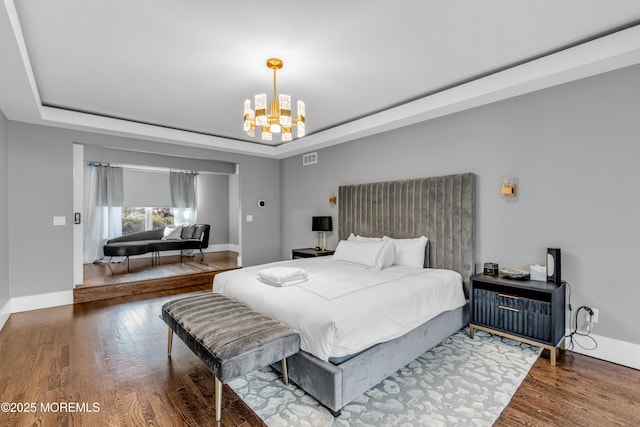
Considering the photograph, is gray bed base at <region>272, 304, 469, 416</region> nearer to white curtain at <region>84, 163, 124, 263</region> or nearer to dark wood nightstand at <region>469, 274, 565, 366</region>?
dark wood nightstand at <region>469, 274, 565, 366</region>

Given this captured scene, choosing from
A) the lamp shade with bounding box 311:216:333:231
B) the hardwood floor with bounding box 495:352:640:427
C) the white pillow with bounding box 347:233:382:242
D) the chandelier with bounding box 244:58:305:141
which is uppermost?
the chandelier with bounding box 244:58:305:141

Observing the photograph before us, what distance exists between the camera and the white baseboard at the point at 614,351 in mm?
2541

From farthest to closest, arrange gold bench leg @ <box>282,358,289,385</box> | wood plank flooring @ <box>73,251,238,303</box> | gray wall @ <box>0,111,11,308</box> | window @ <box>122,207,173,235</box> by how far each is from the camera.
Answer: window @ <box>122,207,173,235</box>, wood plank flooring @ <box>73,251,238,303</box>, gray wall @ <box>0,111,11,308</box>, gold bench leg @ <box>282,358,289,385</box>

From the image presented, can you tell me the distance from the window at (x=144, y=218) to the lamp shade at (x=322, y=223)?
196 inches

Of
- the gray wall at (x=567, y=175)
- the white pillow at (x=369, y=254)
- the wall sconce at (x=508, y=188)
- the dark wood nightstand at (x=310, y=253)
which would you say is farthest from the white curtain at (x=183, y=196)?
the wall sconce at (x=508, y=188)

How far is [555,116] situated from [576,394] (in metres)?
2.42

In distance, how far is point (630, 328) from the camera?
256 cm

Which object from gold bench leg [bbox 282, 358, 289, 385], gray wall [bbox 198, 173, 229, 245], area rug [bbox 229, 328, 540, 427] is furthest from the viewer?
gray wall [bbox 198, 173, 229, 245]

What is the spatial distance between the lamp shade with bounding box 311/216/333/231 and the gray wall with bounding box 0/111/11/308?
13.3 ft

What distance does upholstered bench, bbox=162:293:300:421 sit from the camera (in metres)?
1.81

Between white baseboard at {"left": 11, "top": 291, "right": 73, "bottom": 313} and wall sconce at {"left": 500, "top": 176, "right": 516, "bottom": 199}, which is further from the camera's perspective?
white baseboard at {"left": 11, "top": 291, "right": 73, "bottom": 313}

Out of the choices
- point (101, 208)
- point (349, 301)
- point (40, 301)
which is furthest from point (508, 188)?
point (101, 208)

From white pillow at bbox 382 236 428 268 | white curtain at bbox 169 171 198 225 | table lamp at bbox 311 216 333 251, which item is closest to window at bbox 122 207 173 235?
white curtain at bbox 169 171 198 225

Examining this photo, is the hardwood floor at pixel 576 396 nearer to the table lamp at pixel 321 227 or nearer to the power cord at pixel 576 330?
the power cord at pixel 576 330
